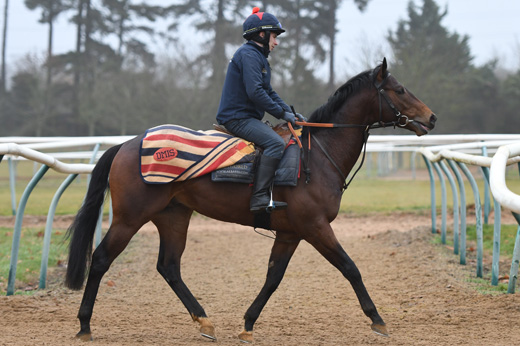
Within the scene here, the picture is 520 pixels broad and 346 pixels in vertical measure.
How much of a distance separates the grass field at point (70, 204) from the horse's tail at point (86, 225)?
48 cm

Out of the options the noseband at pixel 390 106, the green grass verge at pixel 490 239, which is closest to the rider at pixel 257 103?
the noseband at pixel 390 106

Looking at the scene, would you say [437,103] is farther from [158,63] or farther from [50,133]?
[50,133]

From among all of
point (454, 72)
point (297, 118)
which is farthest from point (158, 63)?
point (297, 118)

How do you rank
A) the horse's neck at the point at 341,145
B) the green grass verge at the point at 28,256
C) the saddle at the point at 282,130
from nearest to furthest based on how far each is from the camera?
the horse's neck at the point at 341,145 → the saddle at the point at 282,130 → the green grass verge at the point at 28,256

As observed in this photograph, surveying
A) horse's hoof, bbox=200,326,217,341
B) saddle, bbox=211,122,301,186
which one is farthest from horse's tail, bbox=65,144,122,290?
horse's hoof, bbox=200,326,217,341

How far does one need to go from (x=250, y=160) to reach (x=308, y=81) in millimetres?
26190

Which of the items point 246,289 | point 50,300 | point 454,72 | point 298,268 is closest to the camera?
point 50,300

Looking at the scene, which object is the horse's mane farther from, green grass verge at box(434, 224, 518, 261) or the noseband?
green grass verge at box(434, 224, 518, 261)

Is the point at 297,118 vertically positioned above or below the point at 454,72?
below

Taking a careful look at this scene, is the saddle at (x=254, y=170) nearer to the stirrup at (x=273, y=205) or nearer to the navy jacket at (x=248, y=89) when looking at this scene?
the stirrup at (x=273, y=205)

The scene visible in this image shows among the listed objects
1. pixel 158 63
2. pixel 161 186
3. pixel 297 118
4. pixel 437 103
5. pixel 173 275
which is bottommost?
pixel 173 275

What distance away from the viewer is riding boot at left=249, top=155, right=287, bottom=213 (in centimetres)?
475

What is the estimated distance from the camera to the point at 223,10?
33938 mm

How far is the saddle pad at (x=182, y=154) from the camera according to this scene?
15.6 ft
